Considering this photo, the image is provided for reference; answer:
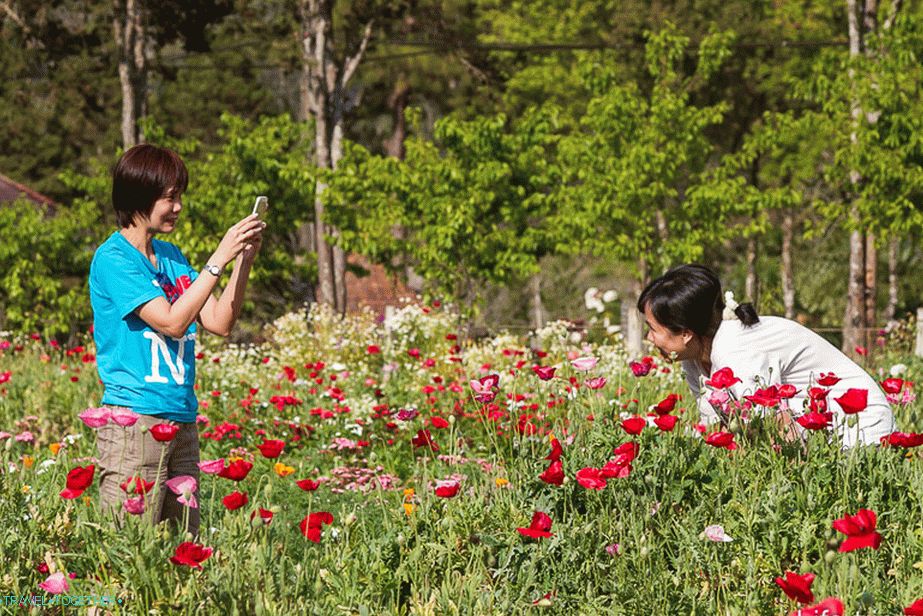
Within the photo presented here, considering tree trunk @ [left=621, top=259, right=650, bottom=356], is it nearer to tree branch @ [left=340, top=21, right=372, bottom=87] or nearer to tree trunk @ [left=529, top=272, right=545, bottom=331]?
tree trunk @ [left=529, top=272, right=545, bottom=331]

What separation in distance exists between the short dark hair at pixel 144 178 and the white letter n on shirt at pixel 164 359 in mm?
407

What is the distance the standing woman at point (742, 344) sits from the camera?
4.12 meters

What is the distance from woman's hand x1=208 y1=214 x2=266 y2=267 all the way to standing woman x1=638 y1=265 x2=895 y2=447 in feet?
5.30

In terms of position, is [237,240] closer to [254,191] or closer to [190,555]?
[190,555]

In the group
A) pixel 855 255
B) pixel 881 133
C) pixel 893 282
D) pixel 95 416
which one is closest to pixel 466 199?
pixel 881 133

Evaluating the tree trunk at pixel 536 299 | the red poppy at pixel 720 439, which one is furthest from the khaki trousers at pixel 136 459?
the tree trunk at pixel 536 299

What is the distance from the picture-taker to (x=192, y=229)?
19609mm

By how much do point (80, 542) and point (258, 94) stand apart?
1434 inches

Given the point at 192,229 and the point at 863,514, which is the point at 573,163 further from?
the point at 863,514

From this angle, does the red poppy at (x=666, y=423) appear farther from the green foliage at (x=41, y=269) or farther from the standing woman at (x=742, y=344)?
the green foliage at (x=41, y=269)

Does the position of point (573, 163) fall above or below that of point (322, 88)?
below

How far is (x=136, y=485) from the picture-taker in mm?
3221

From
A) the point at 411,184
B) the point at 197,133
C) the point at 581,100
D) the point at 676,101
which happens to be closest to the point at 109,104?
the point at 197,133

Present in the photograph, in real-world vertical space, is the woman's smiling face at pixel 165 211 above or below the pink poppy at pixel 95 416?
above
